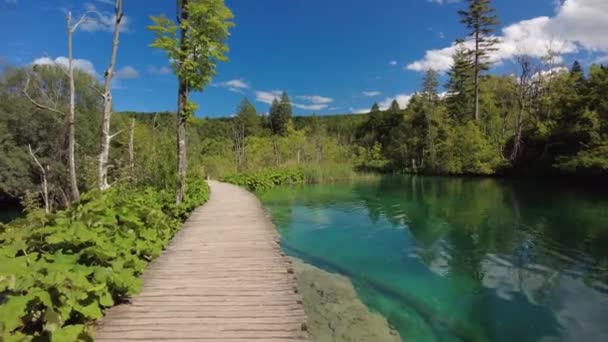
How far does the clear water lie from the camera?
5121 mm

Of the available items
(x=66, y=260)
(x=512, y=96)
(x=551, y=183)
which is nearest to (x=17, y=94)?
(x=66, y=260)

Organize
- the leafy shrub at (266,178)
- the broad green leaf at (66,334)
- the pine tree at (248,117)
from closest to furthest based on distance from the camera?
1. the broad green leaf at (66,334)
2. the leafy shrub at (266,178)
3. the pine tree at (248,117)

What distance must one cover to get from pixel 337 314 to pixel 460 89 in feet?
122

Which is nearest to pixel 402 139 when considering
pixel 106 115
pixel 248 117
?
pixel 248 117

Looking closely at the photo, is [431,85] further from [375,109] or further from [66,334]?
[66,334]

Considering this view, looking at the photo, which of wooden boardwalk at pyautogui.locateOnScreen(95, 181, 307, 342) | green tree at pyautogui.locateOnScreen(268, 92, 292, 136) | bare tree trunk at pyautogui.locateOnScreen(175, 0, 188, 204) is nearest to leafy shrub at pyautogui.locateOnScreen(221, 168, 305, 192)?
bare tree trunk at pyautogui.locateOnScreen(175, 0, 188, 204)

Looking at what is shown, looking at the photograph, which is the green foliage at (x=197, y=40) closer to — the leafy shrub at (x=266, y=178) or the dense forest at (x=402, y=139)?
the dense forest at (x=402, y=139)

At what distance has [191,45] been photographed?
810cm

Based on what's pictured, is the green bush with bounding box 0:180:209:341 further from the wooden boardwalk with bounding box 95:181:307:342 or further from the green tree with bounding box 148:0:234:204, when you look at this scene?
→ the green tree with bounding box 148:0:234:204

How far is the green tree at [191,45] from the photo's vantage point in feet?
25.4

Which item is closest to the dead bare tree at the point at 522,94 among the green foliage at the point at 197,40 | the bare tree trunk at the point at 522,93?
the bare tree trunk at the point at 522,93

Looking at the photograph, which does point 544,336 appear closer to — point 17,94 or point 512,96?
point 17,94

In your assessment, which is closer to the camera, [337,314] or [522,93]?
[337,314]

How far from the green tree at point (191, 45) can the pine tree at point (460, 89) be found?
30.3 m
